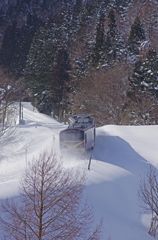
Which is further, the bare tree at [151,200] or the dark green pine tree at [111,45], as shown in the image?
the dark green pine tree at [111,45]

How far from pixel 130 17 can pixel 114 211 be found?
4493 centimetres

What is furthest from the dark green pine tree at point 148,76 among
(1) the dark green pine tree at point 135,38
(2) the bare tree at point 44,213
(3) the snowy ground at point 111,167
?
(2) the bare tree at point 44,213

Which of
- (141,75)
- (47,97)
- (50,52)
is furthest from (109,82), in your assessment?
(50,52)

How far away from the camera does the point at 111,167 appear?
1736 centimetres

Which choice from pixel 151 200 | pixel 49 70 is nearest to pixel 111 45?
pixel 49 70

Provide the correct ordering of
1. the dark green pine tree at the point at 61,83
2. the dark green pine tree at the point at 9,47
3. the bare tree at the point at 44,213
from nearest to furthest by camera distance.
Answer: the bare tree at the point at 44,213, the dark green pine tree at the point at 61,83, the dark green pine tree at the point at 9,47

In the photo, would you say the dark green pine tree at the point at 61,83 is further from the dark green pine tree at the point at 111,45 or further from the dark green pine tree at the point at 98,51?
the dark green pine tree at the point at 111,45

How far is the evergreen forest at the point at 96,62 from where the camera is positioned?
106 ft

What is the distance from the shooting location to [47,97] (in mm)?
46656

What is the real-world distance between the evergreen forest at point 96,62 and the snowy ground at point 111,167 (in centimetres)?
648

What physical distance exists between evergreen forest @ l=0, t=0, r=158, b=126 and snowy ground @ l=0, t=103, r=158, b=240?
6484mm

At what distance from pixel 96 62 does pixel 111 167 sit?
90.3 feet

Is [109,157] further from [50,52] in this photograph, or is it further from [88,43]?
[50,52]

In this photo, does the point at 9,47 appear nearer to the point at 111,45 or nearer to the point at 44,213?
the point at 111,45
